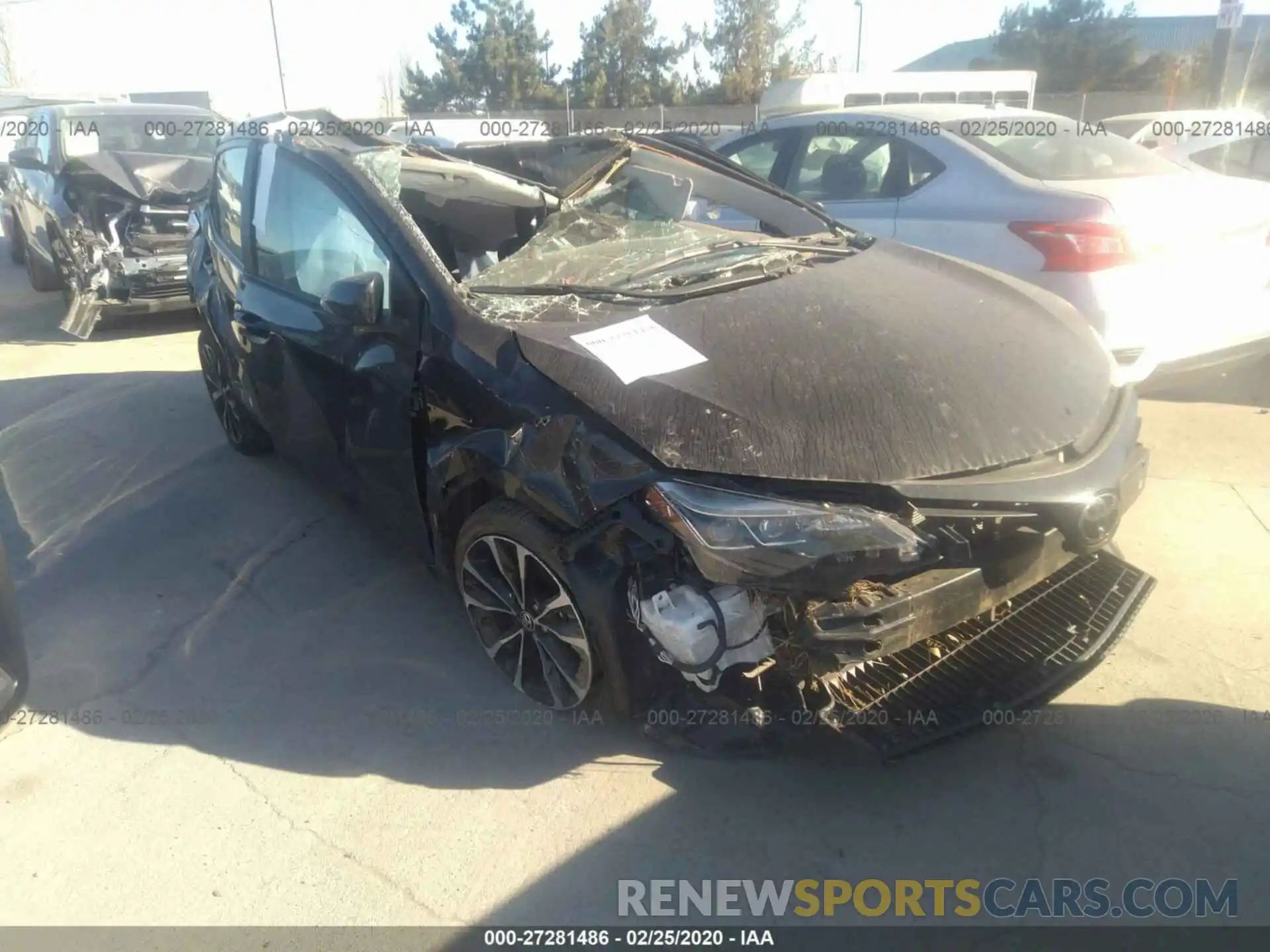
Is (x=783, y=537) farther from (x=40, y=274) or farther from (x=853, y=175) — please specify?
(x=40, y=274)

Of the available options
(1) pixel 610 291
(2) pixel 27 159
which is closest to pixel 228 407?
(1) pixel 610 291

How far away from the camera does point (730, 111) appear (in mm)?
28672

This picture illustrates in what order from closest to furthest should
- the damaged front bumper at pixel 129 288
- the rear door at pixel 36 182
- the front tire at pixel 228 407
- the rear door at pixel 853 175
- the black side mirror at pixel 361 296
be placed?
the black side mirror at pixel 361 296 < the front tire at pixel 228 407 < the rear door at pixel 853 175 < the damaged front bumper at pixel 129 288 < the rear door at pixel 36 182

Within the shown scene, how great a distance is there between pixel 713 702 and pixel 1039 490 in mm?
981

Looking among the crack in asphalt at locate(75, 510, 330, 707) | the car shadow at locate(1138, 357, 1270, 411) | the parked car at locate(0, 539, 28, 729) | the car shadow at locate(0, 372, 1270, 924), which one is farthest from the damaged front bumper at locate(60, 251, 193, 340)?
the car shadow at locate(1138, 357, 1270, 411)

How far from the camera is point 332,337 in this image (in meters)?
3.42

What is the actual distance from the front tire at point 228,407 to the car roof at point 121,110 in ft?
17.1

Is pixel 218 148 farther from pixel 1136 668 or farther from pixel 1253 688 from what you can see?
pixel 1253 688

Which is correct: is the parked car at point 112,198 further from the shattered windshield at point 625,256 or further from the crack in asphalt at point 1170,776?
the crack in asphalt at point 1170,776

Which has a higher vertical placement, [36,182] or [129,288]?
[36,182]

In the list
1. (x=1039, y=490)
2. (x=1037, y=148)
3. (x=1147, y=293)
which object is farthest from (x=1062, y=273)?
(x=1039, y=490)

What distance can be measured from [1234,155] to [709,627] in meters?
12.5

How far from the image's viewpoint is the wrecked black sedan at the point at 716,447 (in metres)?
2.28

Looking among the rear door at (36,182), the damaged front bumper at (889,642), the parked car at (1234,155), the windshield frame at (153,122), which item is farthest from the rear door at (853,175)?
the rear door at (36,182)
